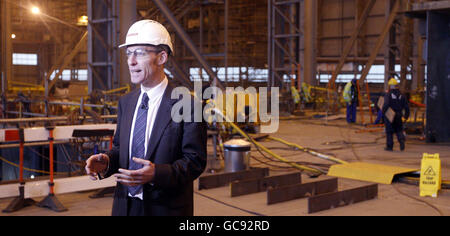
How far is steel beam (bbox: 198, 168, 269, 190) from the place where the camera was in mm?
10062

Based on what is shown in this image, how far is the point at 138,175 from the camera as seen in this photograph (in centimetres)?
307

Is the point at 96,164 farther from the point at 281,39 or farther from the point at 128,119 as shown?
the point at 281,39

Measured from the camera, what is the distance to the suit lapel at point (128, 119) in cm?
347

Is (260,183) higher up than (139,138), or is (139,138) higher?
(139,138)

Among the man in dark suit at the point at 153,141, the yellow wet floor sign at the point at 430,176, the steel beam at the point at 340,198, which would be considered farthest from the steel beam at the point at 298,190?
the man in dark suit at the point at 153,141

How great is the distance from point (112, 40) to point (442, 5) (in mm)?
11443

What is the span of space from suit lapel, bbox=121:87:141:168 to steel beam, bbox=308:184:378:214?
515 cm

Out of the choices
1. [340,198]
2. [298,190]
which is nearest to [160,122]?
[340,198]

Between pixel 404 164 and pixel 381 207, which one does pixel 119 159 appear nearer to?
pixel 381 207

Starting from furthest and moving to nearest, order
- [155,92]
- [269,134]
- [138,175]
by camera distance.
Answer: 1. [269,134]
2. [155,92]
3. [138,175]

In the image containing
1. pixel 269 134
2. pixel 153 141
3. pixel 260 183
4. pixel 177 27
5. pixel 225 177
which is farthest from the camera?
pixel 177 27

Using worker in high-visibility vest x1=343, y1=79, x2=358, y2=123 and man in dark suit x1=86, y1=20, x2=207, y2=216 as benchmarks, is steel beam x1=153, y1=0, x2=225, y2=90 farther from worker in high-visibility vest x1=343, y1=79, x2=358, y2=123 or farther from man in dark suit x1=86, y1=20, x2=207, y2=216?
man in dark suit x1=86, y1=20, x2=207, y2=216

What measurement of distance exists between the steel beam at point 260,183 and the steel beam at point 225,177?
76 cm

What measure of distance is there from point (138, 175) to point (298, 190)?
21.4 ft
